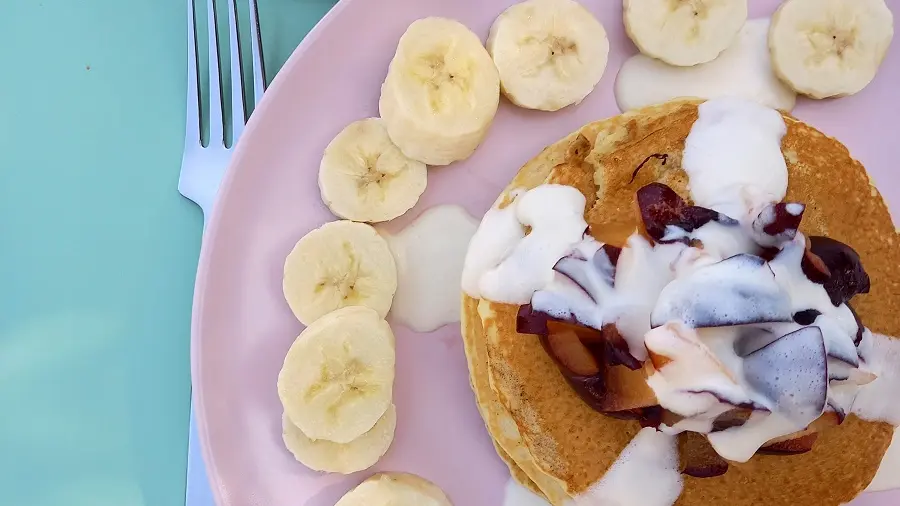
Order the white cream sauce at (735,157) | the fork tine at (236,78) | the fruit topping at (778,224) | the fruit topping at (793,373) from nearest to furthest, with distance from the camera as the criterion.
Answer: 1. the fruit topping at (793,373)
2. the fruit topping at (778,224)
3. the white cream sauce at (735,157)
4. the fork tine at (236,78)

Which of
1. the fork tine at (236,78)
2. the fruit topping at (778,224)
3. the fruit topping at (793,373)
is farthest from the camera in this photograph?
the fork tine at (236,78)

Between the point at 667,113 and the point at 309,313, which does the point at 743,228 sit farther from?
the point at 309,313

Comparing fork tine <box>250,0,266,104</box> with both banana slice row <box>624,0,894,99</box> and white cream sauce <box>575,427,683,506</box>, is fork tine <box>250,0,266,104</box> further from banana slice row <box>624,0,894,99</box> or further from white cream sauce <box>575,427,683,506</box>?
white cream sauce <box>575,427,683,506</box>

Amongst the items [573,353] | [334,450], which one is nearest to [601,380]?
[573,353]

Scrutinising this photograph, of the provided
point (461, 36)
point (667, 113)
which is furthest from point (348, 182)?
point (667, 113)

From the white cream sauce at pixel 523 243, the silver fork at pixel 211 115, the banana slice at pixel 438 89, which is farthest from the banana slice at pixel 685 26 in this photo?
the silver fork at pixel 211 115

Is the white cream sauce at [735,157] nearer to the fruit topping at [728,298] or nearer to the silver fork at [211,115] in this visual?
the fruit topping at [728,298]
